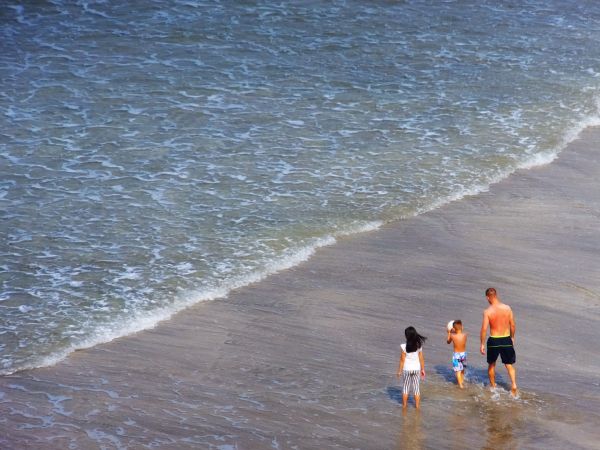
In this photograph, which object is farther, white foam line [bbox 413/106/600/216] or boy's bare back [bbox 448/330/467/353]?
white foam line [bbox 413/106/600/216]

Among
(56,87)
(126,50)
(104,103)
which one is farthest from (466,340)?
(126,50)

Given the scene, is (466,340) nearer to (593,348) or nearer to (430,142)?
(593,348)

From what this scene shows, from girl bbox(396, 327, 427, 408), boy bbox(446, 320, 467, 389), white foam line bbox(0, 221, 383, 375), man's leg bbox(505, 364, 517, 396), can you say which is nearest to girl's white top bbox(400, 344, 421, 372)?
girl bbox(396, 327, 427, 408)

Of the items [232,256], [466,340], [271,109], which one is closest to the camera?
[466,340]

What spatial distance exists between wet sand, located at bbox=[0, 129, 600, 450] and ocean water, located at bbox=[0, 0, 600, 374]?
0.77m

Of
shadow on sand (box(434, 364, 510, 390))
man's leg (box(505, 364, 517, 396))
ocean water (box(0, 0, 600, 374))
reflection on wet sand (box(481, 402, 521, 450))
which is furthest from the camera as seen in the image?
ocean water (box(0, 0, 600, 374))

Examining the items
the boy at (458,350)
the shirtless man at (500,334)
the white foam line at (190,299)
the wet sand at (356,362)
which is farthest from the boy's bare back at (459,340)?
the white foam line at (190,299)

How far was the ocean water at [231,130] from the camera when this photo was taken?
588 inches

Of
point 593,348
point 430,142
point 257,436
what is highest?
point 430,142

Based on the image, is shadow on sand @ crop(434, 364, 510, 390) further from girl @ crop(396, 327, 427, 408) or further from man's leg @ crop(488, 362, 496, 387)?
girl @ crop(396, 327, 427, 408)

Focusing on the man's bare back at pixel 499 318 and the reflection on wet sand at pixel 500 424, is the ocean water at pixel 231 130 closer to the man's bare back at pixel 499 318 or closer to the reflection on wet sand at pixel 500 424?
the man's bare back at pixel 499 318

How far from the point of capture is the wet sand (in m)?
10.7

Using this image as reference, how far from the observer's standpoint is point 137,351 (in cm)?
1259

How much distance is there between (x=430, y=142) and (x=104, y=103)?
24.2 feet
